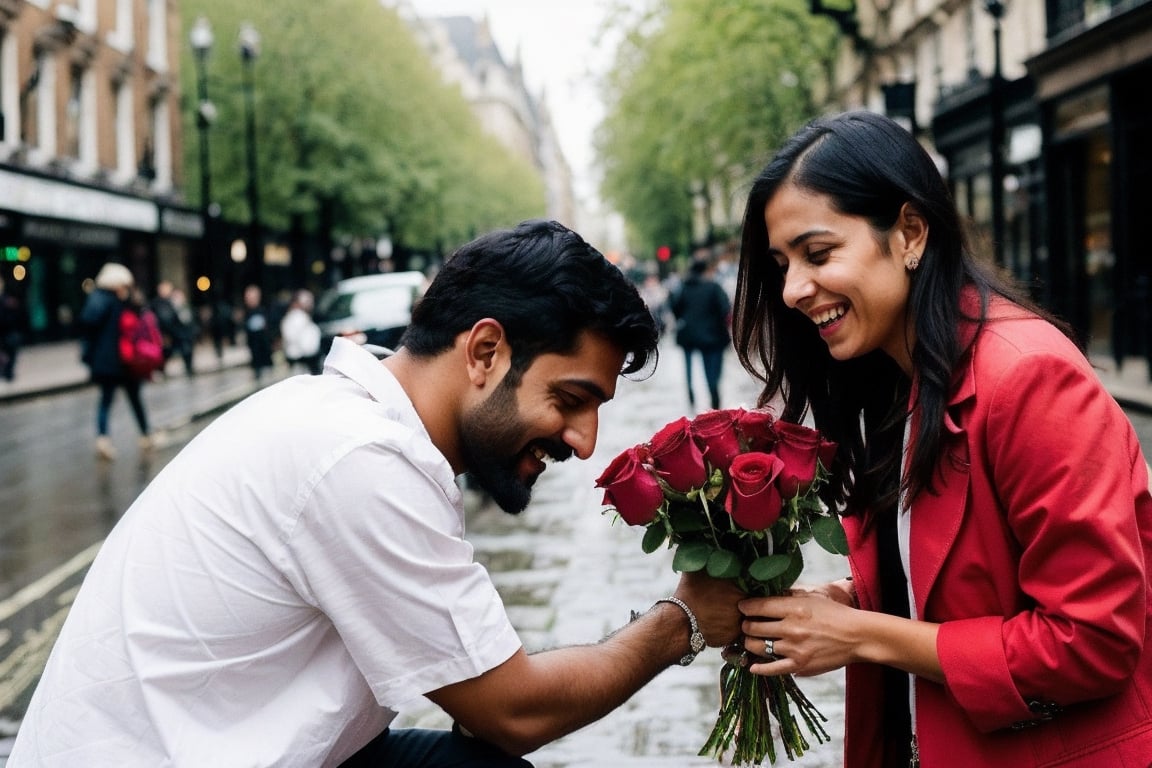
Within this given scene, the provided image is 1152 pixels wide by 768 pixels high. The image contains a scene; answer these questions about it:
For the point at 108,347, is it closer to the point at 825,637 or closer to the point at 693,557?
the point at 693,557

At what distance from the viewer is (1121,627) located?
6.64 ft

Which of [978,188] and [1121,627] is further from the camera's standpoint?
[978,188]

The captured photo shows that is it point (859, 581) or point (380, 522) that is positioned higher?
point (380, 522)

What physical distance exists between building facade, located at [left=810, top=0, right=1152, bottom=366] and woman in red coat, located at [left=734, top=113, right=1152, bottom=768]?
45.6ft

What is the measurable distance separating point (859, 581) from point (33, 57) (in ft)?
110

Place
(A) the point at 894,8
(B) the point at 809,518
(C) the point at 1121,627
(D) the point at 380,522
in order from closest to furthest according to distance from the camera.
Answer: (C) the point at 1121,627, (D) the point at 380,522, (B) the point at 809,518, (A) the point at 894,8

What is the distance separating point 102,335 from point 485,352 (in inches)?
520

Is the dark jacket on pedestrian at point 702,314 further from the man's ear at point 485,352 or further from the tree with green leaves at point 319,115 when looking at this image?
the tree with green leaves at point 319,115

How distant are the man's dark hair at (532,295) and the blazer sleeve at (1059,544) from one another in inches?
27.8

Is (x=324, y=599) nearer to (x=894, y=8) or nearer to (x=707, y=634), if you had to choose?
(x=707, y=634)

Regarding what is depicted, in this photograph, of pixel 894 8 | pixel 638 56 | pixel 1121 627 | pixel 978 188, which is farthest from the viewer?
pixel 638 56

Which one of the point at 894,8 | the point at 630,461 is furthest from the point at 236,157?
the point at 630,461

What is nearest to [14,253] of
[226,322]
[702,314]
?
[226,322]

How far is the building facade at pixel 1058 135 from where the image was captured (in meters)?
19.4
